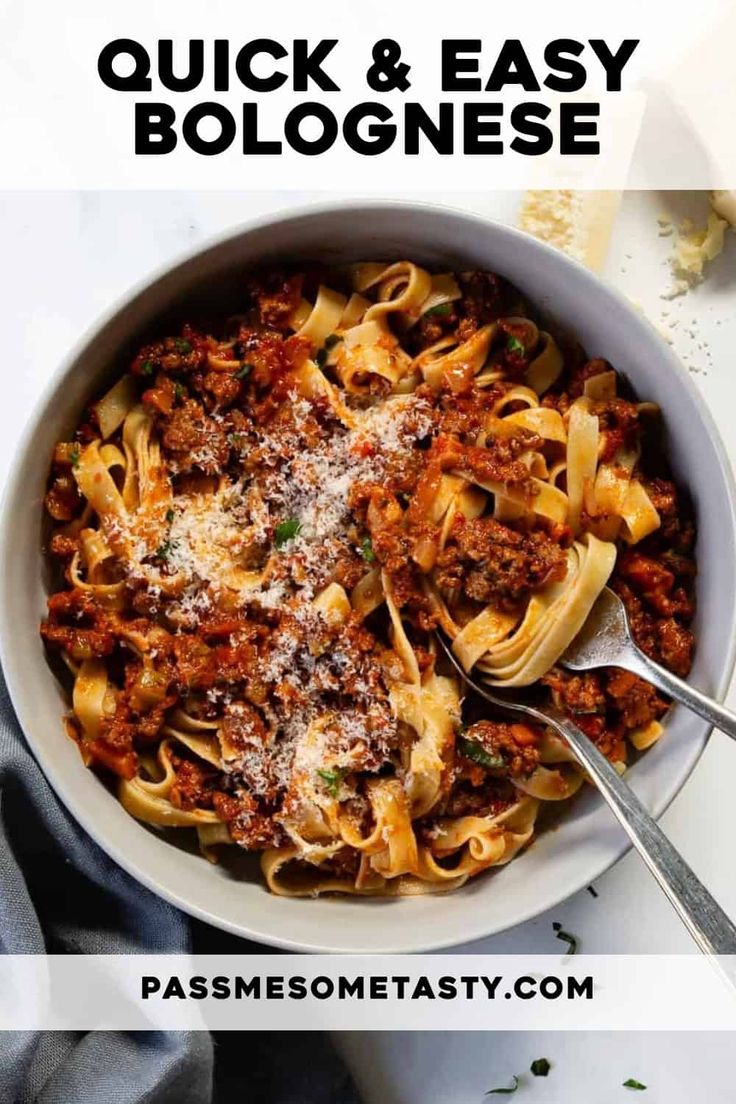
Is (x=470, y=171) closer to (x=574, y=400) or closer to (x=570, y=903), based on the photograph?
(x=574, y=400)

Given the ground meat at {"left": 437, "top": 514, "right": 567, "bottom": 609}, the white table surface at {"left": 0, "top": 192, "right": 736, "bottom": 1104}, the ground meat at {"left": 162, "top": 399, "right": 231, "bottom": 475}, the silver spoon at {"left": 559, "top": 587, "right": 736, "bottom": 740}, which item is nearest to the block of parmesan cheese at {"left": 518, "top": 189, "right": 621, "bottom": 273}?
the white table surface at {"left": 0, "top": 192, "right": 736, "bottom": 1104}

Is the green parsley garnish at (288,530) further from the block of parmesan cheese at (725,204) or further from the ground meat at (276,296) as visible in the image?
the block of parmesan cheese at (725,204)

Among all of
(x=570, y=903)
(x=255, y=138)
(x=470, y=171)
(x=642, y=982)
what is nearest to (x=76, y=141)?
(x=255, y=138)

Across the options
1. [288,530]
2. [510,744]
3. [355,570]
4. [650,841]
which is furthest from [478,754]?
[288,530]

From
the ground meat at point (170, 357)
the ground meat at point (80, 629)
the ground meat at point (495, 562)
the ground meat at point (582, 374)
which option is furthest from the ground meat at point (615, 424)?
the ground meat at point (80, 629)

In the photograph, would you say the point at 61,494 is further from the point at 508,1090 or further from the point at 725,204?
the point at 508,1090
